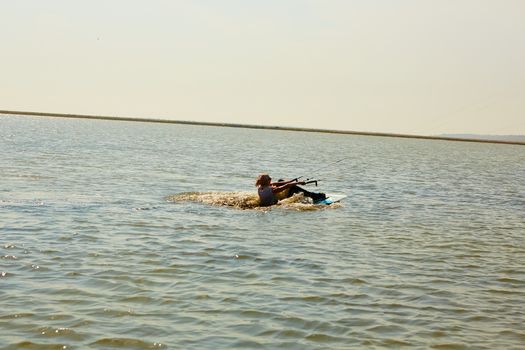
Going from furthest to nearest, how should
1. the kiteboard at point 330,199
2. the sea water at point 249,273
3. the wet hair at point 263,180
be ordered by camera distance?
1. the kiteboard at point 330,199
2. the wet hair at point 263,180
3. the sea water at point 249,273

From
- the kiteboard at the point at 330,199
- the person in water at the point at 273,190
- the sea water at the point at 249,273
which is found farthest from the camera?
the kiteboard at the point at 330,199

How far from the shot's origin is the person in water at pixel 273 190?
23156mm

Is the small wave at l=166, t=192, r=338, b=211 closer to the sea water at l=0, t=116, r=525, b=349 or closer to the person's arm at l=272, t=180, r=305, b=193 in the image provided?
the sea water at l=0, t=116, r=525, b=349

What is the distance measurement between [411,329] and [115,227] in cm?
951

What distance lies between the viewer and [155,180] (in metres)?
31.9

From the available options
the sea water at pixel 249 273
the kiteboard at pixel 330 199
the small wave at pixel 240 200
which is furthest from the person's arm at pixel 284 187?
the kiteboard at pixel 330 199

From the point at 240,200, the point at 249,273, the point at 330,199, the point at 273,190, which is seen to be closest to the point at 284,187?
the point at 273,190

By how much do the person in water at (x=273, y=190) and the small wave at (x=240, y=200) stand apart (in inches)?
10.1

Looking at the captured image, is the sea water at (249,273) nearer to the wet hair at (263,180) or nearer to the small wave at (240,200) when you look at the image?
the small wave at (240,200)

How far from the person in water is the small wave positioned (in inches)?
10.1

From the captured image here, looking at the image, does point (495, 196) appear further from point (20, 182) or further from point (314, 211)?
point (20, 182)

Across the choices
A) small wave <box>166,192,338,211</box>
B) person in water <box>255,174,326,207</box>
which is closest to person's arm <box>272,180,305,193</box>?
person in water <box>255,174,326,207</box>

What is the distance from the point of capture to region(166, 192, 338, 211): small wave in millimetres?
23250

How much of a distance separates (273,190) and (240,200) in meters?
1.29
